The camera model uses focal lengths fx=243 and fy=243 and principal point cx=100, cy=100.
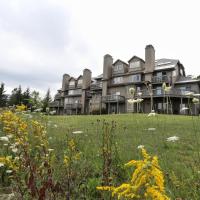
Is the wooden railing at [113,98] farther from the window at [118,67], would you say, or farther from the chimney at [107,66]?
the window at [118,67]

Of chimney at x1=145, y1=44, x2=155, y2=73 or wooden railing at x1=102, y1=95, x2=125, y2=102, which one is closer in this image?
chimney at x1=145, y1=44, x2=155, y2=73

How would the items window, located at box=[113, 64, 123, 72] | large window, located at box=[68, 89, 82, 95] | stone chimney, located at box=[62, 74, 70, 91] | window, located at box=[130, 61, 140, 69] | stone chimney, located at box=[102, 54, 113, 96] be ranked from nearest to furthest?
window, located at box=[130, 61, 140, 69], window, located at box=[113, 64, 123, 72], stone chimney, located at box=[102, 54, 113, 96], large window, located at box=[68, 89, 82, 95], stone chimney, located at box=[62, 74, 70, 91]

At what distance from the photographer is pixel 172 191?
313 centimetres

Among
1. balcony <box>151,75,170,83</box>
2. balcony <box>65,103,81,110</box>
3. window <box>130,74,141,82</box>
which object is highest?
window <box>130,74,141,82</box>

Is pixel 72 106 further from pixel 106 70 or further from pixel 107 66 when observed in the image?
pixel 107 66

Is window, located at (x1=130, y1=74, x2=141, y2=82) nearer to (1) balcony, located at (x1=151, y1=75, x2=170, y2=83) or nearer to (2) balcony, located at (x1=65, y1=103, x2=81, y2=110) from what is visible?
(1) balcony, located at (x1=151, y1=75, x2=170, y2=83)

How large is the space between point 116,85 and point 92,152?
40.4m

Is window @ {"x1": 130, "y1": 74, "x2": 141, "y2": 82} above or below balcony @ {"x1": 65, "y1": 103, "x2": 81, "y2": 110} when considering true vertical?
above

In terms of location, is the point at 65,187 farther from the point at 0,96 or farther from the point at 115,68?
the point at 0,96

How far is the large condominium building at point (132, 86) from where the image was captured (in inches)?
1470

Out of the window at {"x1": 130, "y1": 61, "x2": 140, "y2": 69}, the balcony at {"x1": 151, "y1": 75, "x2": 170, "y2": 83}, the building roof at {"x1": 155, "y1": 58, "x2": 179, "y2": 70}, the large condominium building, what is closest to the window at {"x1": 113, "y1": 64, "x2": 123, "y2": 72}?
the large condominium building

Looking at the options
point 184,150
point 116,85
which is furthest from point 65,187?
point 116,85

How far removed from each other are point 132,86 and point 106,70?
7121mm

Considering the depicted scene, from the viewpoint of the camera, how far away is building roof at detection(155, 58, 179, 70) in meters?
40.0
